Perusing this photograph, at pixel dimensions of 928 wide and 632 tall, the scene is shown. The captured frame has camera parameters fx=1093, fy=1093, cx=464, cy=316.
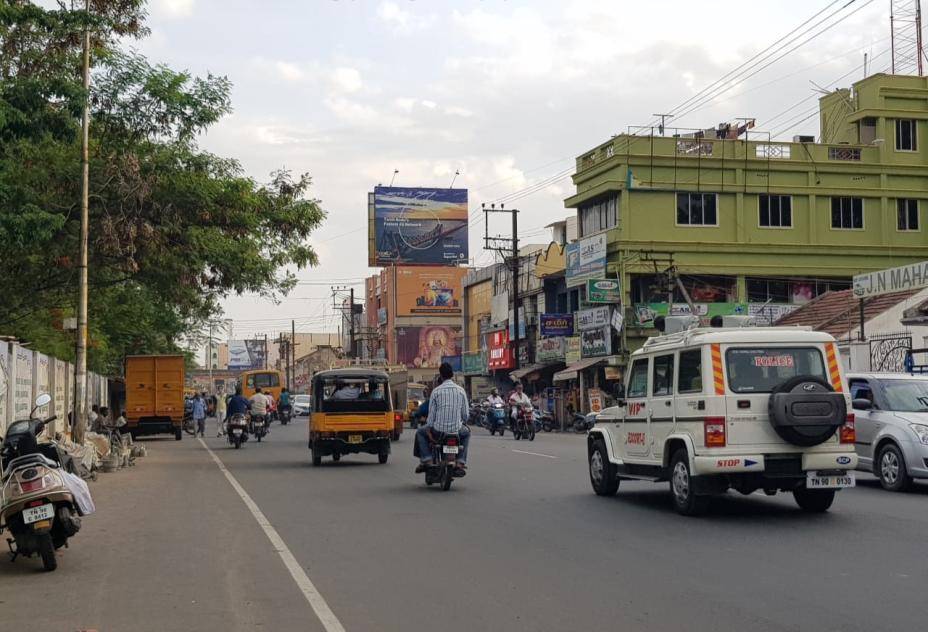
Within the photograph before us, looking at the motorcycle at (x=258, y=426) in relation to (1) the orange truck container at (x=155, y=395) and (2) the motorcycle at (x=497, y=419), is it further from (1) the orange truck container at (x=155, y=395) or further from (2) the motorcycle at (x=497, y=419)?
(2) the motorcycle at (x=497, y=419)

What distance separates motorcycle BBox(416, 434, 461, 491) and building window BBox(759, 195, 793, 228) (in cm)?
3695

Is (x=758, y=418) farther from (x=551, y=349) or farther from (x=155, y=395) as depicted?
(x=551, y=349)

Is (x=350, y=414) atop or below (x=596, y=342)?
below

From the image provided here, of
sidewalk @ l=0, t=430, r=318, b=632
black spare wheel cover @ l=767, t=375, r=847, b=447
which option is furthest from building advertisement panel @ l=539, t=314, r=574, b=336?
black spare wheel cover @ l=767, t=375, r=847, b=447

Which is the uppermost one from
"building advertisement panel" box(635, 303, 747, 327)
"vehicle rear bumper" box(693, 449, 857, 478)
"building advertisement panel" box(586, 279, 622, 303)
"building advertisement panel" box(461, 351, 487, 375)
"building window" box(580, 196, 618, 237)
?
"building window" box(580, 196, 618, 237)

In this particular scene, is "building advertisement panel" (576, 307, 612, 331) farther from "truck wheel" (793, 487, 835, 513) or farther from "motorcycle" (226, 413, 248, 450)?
"truck wheel" (793, 487, 835, 513)

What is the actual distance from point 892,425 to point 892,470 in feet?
2.13

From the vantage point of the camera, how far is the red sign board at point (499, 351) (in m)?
62.0

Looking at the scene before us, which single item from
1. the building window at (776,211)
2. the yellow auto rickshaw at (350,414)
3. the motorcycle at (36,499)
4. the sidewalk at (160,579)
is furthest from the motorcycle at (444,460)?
the building window at (776,211)

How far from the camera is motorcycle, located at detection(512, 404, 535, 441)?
35.6 meters

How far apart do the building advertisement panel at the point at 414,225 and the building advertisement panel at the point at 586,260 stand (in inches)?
901

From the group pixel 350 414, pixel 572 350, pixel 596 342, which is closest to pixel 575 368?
pixel 596 342

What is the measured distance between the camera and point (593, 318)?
49250mm

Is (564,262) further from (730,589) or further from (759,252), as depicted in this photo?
(730,589)
